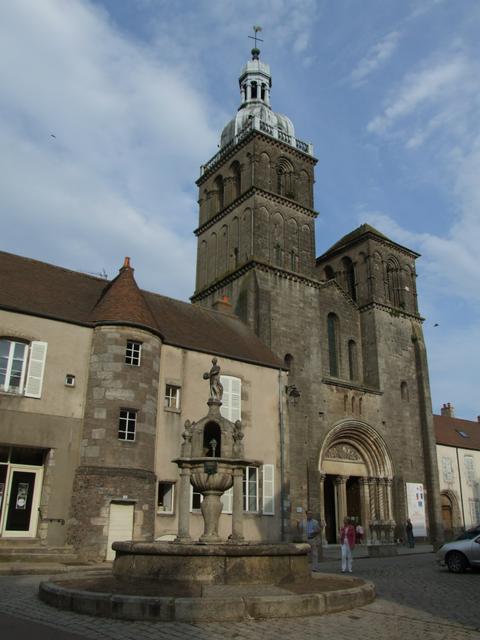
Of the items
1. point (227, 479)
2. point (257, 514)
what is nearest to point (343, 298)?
point (257, 514)

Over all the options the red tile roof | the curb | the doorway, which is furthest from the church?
the red tile roof

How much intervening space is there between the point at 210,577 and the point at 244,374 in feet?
43.1

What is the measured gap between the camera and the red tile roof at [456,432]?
3900 centimetres

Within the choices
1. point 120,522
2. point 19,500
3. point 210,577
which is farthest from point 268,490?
point 210,577

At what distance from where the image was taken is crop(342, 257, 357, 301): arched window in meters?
35.0

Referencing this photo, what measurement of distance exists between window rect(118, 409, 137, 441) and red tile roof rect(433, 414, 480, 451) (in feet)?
84.7

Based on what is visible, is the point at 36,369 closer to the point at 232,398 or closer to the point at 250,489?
the point at 232,398

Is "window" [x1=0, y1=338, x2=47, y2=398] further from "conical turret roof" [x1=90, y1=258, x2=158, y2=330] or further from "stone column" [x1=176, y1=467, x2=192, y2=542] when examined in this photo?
"stone column" [x1=176, y1=467, x2=192, y2=542]

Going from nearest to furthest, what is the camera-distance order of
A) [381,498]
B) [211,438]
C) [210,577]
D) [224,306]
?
1. [210,577]
2. [211,438]
3. [224,306]
4. [381,498]

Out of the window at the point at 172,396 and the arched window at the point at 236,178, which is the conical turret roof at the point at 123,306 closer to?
the window at the point at 172,396

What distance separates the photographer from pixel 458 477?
3809cm

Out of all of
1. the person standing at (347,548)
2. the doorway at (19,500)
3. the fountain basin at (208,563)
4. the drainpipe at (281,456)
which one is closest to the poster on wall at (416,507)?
the drainpipe at (281,456)

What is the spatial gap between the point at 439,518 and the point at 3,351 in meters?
24.0

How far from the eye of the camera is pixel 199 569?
9.34 m
